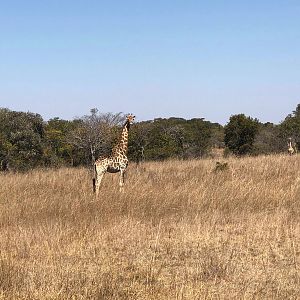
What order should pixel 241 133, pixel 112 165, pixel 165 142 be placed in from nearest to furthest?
pixel 112 165 < pixel 165 142 < pixel 241 133

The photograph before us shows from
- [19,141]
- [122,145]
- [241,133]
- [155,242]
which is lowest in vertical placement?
[155,242]

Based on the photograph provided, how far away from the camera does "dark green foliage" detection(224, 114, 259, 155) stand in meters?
26.6

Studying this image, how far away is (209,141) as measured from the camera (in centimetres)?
3247

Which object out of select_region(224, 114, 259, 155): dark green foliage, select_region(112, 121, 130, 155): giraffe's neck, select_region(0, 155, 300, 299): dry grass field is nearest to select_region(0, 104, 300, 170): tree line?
select_region(224, 114, 259, 155): dark green foliage

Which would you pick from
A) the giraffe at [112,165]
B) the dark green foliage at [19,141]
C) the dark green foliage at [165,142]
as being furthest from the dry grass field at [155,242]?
the dark green foliage at [165,142]

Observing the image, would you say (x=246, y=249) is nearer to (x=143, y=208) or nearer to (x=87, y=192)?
(x=143, y=208)

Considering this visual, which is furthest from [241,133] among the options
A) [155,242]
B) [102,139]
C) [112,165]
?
[155,242]

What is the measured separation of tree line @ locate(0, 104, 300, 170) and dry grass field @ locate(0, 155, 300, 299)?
986 centimetres

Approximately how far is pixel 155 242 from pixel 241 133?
70.3ft

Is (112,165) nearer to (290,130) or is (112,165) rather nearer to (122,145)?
(122,145)

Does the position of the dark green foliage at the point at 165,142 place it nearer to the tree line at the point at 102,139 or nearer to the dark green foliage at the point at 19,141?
the tree line at the point at 102,139

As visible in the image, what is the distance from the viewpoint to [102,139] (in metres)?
19.9

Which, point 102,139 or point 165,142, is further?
point 165,142

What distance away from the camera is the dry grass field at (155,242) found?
453 centimetres
